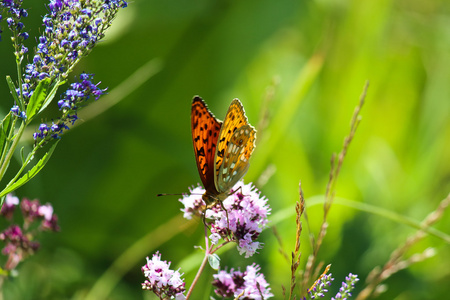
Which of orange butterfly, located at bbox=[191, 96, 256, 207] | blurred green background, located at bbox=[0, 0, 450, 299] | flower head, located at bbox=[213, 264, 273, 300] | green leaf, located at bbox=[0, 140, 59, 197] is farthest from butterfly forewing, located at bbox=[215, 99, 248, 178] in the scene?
blurred green background, located at bbox=[0, 0, 450, 299]

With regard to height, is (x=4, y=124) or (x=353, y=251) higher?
(x=353, y=251)

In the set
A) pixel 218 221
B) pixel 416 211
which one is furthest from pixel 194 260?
pixel 416 211

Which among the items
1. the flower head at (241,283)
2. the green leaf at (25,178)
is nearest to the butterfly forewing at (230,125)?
the flower head at (241,283)

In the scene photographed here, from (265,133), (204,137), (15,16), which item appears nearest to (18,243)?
(204,137)

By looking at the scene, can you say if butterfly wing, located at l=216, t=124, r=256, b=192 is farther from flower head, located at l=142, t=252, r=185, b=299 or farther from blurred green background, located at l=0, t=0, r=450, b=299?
blurred green background, located at l=0, t=0, r=450, b=299

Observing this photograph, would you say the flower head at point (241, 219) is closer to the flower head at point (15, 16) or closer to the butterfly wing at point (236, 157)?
the butterfly wing at point (236, 157)

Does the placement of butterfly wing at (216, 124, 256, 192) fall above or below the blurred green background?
below

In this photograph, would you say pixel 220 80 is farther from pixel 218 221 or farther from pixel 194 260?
pixel 218 221
